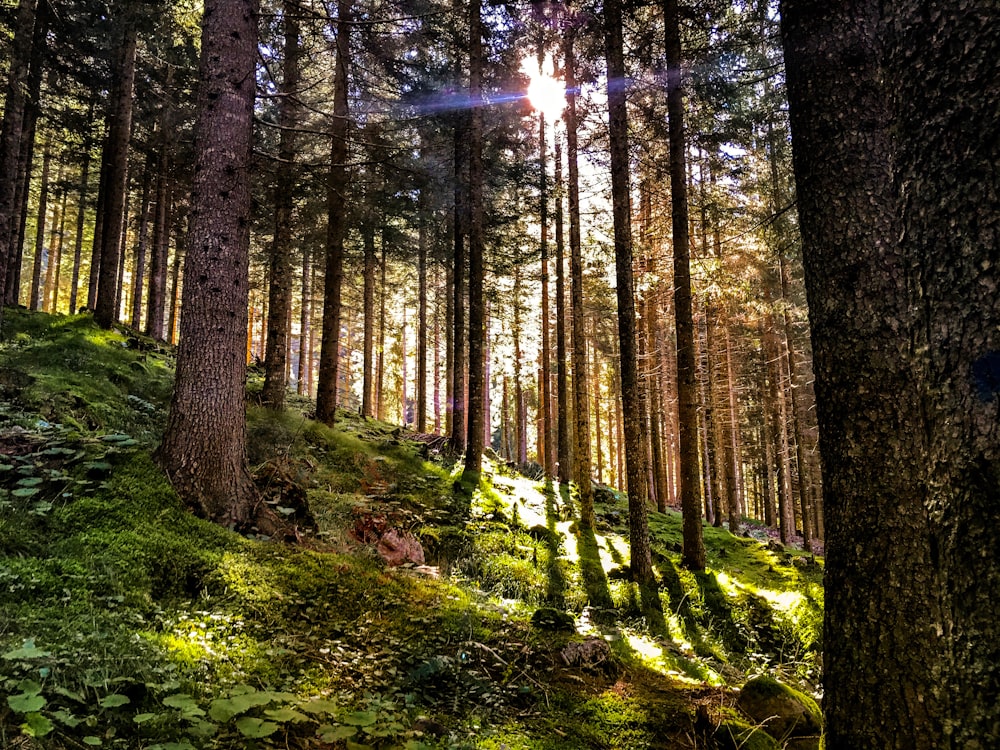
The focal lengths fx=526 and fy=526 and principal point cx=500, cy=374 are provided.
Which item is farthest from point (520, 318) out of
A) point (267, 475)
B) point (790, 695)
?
point (790, 695)

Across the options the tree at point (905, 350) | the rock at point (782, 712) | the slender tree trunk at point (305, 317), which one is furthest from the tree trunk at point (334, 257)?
the tree at point (905, 350)

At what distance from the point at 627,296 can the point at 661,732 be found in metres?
6.84

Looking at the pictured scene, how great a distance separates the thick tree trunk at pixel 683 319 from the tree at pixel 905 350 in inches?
261

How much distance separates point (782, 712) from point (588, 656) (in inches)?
60.0

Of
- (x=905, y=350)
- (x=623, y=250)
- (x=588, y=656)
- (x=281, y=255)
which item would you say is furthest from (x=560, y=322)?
(x=905, y=350)

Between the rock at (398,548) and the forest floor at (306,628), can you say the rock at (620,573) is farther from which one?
the rock at (398,548)

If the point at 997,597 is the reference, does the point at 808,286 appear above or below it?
above

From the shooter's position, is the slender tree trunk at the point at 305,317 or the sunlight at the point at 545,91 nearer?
the sunlight at the point at 545,91

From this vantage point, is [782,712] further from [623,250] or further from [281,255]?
[281,255]

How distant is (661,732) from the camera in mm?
3631

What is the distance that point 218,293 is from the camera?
5625mm

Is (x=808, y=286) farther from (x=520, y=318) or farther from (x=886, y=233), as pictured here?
(x=520, y=318)

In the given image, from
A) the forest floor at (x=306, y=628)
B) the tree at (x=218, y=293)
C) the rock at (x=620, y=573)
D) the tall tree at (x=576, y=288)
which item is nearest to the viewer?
the forest floor at (x=306, y=628)

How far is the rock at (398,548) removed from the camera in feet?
23.0
